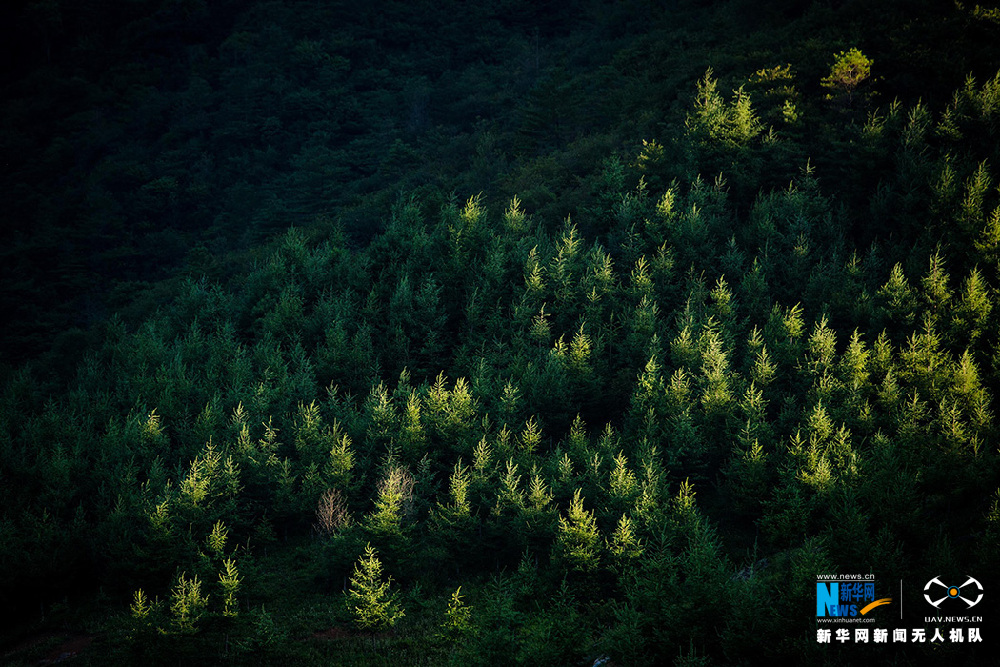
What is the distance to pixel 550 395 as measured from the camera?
47688 mm

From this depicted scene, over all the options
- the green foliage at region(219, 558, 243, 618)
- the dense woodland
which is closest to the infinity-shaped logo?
the dense woodland

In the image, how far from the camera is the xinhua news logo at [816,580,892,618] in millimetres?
24406

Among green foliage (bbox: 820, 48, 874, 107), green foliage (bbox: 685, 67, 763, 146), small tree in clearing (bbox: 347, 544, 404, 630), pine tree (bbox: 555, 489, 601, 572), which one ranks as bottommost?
small tree in clearing (bbox: 347, 544, 404, 630)

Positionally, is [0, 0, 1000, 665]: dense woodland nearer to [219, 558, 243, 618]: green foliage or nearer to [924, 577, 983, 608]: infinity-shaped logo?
[924, 577, 983, 608]: infinity-shaped logo

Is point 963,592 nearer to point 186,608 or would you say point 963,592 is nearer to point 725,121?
point 186,608

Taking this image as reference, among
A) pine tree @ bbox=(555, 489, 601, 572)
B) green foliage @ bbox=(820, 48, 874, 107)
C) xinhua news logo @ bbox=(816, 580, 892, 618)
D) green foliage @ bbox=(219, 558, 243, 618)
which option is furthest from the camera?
green foliage @ bbox=(820, 48, 874, 107)

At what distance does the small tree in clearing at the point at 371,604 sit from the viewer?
1321 inches

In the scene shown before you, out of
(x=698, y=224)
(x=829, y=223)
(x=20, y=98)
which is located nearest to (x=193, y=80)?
(x=20, y=98)

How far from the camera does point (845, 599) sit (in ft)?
81.6

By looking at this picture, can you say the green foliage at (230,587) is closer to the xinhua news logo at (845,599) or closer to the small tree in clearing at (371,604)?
the small tree in clearing at (371,604)

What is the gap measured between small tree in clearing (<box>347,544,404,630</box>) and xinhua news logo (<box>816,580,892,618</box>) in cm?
1828

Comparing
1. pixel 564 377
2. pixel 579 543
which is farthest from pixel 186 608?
pixel 564 377

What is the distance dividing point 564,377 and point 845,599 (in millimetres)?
24837

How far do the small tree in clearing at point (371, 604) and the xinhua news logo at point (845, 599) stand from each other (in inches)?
720
